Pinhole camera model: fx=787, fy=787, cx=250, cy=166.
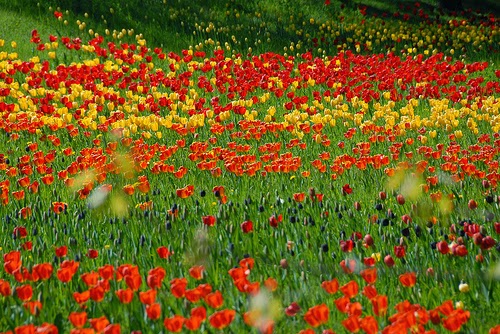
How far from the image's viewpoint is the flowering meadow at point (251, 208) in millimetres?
3373

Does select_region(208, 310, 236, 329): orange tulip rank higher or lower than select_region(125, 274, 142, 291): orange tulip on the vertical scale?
higher

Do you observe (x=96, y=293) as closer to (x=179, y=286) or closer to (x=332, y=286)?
(x=179, y=286)

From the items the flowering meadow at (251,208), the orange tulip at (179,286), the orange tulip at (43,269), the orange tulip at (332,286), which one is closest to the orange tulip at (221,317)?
the flowering meadow at (251,208)

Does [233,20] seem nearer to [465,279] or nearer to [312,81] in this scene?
[312,81]

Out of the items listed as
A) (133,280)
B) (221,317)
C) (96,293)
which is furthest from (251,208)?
(221,317)

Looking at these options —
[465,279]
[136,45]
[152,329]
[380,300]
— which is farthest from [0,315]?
[136,45]

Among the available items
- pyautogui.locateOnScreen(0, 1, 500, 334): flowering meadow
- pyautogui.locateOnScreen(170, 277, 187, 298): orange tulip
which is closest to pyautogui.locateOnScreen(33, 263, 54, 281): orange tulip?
pyautogui.locateOnScreen(0, 1, 500, 334): flowering meadow

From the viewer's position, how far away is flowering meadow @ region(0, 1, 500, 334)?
11.1 ft

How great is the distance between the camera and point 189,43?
13711 millimetres

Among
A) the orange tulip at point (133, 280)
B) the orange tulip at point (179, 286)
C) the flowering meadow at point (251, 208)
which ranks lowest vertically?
the flowering meadow at point (251, 208)

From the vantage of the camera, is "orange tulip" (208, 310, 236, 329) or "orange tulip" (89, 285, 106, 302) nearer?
"orange tulip" (208, 310, 236, 329)

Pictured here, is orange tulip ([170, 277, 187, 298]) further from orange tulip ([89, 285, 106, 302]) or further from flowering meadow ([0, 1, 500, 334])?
orange tulip ([89, 285, 106, 302])

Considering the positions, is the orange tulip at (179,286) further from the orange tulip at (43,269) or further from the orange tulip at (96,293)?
the orange tulip at (43,269)

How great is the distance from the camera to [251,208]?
5066 millimetres
